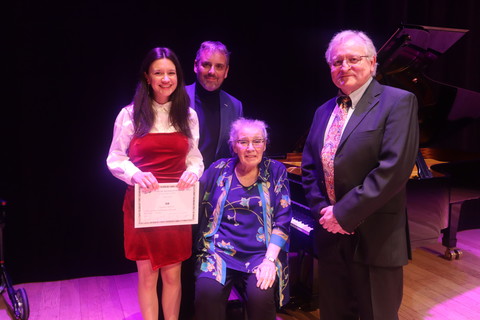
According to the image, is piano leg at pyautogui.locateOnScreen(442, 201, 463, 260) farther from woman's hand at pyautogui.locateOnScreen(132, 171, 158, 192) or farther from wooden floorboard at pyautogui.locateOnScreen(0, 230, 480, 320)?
woman's hand at pyautogui.locateOnScreen(132, 171, 158, 192)

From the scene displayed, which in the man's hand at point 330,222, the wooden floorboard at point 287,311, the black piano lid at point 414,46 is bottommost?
the wooden floorboard at point 287,311

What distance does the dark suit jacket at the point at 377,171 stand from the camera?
174 centimetres

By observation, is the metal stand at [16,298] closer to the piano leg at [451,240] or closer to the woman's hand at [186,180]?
the woman's hand at [186,180]

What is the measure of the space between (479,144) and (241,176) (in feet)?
14.2

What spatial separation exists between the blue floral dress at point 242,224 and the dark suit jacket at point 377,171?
1.44 ft

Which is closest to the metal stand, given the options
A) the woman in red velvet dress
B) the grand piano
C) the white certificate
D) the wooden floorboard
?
the wooden floorboard

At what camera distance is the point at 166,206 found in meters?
2.05

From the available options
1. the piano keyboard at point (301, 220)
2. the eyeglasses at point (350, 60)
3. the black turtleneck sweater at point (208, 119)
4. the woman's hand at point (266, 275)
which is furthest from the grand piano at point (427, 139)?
the eyeglasses at point (350, 60)

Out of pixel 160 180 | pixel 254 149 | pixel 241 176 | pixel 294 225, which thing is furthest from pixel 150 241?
pixel 294 225

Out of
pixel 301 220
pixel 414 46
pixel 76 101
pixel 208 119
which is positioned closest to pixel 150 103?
pixel 208 119

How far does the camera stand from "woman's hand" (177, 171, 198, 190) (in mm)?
2037

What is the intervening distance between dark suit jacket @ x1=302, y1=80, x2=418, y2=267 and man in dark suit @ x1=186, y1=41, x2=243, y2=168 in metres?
1.07

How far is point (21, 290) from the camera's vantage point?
9.23 feet

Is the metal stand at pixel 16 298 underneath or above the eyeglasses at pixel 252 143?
underneath
